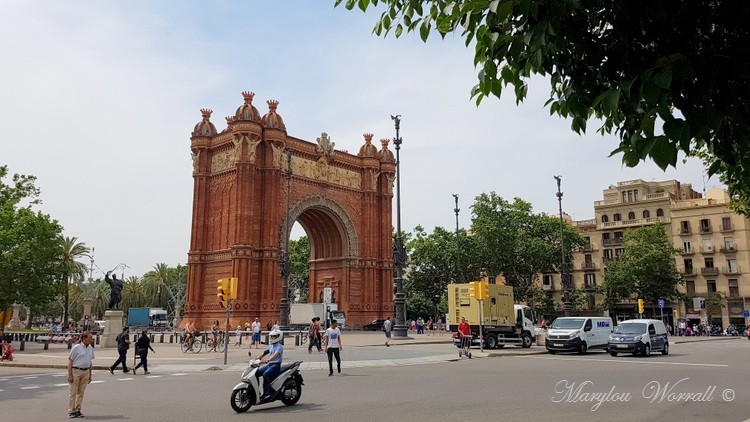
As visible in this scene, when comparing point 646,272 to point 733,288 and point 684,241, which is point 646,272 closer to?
point 684,241

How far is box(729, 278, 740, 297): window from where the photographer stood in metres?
60.9

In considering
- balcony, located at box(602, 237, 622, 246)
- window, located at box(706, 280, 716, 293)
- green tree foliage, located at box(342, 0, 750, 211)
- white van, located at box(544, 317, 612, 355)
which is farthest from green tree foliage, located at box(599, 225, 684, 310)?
green tree foliage, located at box(342, 0, 750, 211)

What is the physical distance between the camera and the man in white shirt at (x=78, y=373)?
994cm

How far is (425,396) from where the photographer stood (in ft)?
37.8

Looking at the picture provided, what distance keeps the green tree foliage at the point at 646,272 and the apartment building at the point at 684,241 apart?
10.5ft

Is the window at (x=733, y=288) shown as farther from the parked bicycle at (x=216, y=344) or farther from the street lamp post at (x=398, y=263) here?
the parked bicycle at (x=216, y=344)

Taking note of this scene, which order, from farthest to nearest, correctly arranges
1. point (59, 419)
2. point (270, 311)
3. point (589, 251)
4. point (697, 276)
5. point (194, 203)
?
point (589, 251)
point (697, 276)
point (194, 203)
point (270, 311)
point (59, 419)

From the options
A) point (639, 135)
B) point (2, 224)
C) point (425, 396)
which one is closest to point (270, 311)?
point (2, 224)

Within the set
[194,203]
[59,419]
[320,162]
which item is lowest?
[59,419]

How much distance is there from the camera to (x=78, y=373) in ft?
34.0

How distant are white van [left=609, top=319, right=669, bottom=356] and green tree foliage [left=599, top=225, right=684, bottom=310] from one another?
1495 inches

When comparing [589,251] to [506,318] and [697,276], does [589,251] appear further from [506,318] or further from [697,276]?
[506,318]

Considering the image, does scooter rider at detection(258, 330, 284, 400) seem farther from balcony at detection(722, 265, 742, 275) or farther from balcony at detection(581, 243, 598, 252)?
balcony at detection(581, 243, 598, 252)

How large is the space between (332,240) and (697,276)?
4310cm
